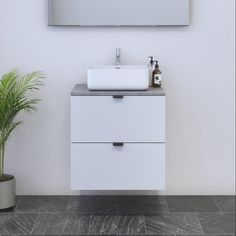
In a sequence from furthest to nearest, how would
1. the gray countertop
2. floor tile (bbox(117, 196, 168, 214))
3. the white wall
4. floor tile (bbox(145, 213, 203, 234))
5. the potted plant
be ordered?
1. the white wall
2. floor tile (bbox(117, 196, 168, 214))
3. the potted plant
4. the gray countertop
5. floor tile (bbox(145, 213, 203, 234))

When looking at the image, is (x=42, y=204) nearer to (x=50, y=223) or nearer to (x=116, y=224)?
(x=50, y=223)

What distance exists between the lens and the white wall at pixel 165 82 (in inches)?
144

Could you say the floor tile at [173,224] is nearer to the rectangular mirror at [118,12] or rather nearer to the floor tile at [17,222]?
the floor tile at [17,222]

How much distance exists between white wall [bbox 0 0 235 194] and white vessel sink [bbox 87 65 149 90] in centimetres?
36

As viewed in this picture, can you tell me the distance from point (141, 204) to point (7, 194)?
94cm

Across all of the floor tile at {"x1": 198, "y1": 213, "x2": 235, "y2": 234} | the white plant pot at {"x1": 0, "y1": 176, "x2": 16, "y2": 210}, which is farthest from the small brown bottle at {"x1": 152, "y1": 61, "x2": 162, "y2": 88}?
the white plant pot at {"x1": 0, "y1": 176, "x2": 16, "y2": 210}

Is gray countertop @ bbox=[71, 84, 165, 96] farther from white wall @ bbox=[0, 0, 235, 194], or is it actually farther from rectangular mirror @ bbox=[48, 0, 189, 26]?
rectangular mirror @ bbox=[48, 0, 189, 26]

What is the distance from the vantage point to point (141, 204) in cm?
364

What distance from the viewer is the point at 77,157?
3.36 m

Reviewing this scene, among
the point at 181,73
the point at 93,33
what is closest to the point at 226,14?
the point at 181,73

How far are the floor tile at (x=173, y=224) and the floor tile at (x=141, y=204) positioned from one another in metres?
0.12

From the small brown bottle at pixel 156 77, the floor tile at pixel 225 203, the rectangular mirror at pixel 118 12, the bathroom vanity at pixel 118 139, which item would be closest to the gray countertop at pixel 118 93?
the bathroom vanity at pixel 118 139

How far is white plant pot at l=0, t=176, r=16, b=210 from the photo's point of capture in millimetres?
3469

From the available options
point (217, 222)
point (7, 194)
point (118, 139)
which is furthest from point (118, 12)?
point (217, 222)
